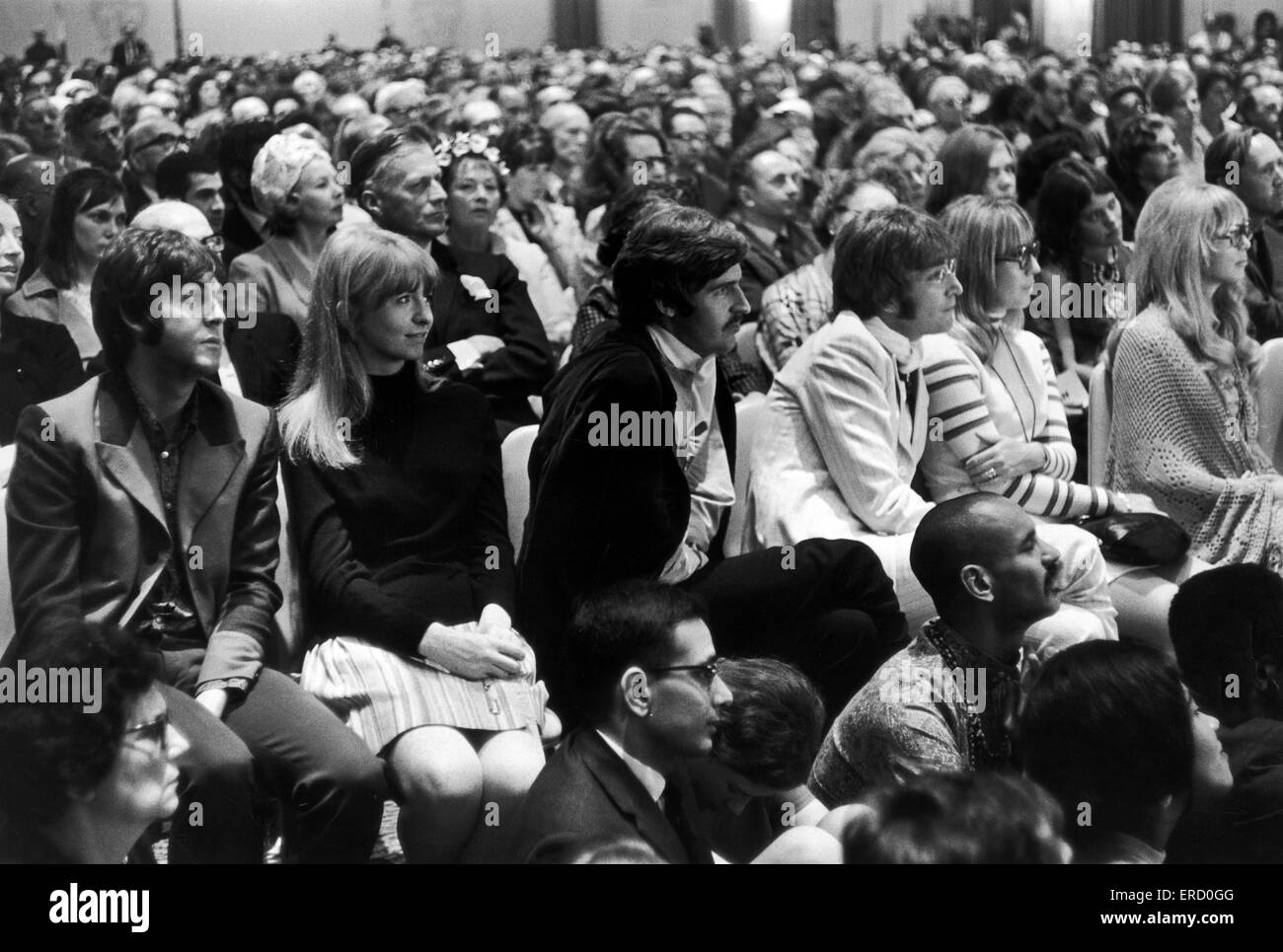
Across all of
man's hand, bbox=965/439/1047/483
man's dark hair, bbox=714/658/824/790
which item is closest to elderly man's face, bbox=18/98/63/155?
man's hand, bbox=965/439/1047/483

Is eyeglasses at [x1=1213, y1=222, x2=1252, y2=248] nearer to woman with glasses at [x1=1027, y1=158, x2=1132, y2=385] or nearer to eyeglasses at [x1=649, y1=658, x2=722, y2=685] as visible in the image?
woman with glasses at [x1=1027, y1=158, x2=1132, y2=385]

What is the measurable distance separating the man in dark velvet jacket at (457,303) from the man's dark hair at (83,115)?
7.46 feet

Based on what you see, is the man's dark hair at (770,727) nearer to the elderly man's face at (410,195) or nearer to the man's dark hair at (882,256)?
the man's dark hair at (882,256)

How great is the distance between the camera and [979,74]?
961 centimetres

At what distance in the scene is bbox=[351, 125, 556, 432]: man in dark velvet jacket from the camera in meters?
3.69

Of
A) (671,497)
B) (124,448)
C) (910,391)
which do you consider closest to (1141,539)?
(910,391)

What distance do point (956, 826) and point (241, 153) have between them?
2.85m

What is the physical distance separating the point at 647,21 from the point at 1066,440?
13810 mm

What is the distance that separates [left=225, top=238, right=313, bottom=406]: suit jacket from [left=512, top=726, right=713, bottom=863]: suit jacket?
988mm

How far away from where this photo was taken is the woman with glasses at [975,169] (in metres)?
4.78

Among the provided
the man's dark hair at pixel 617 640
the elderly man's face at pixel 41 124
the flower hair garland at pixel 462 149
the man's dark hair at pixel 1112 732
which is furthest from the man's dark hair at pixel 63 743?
the elderly man's face at pixel 41 124

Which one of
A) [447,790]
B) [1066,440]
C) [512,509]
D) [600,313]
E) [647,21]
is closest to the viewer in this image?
[447,790]

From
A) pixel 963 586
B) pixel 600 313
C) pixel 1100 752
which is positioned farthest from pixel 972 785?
pixel 600 313
